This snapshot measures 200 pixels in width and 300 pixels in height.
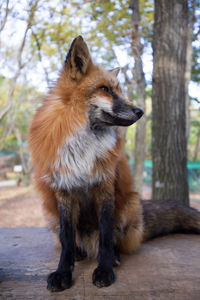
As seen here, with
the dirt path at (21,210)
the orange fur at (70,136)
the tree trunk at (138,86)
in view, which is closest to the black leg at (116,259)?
the orange fur at (70,136)

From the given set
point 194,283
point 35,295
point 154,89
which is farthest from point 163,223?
point 154,89

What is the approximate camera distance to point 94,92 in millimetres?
1921

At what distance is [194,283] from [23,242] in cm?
184

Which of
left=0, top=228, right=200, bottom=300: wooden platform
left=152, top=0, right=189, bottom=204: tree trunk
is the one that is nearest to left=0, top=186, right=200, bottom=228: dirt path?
left=152, top=0, right=189, bottom=204: tree trunk

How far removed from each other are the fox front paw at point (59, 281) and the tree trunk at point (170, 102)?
7.32ft

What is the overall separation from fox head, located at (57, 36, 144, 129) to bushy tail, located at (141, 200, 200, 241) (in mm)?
1244

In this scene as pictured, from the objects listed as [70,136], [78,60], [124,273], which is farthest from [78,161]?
[124,273]

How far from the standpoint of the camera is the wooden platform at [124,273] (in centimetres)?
162

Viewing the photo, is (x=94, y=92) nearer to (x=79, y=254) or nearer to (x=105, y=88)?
(x=105, y=88)

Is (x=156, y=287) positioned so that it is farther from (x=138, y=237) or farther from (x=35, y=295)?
(x=35, y=295)

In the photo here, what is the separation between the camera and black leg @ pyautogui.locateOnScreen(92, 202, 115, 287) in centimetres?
177

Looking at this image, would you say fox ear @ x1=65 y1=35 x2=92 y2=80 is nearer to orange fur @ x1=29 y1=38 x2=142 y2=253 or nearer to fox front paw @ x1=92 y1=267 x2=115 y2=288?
orange fur @ x1=29 y1=38 x2=142 y2=253

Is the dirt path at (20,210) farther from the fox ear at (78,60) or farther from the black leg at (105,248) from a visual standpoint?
the fox ear at (78,60)

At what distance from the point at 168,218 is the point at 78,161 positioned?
1417mm
